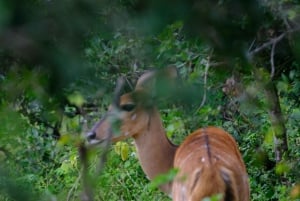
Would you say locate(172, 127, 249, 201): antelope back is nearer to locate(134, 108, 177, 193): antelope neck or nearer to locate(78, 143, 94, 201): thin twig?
locate(134, 108, 177, 193): antelope neck

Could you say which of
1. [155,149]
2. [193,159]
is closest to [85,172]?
[193,159]

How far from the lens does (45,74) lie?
Result: 5.47ft

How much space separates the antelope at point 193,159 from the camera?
454 cm

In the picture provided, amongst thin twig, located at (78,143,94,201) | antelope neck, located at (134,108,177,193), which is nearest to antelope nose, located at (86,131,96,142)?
antelope neck, located at (134,108,177,193)

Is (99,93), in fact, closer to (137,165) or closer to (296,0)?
(296,0)

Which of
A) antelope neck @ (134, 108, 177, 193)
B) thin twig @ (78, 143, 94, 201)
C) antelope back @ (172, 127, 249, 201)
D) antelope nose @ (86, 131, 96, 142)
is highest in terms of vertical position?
thin twig @ (78, 143, 94, 201)

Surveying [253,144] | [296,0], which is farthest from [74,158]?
Answer: [296,0]

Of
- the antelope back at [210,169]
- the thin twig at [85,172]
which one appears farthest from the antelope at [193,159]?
the thin twig at [85,172]

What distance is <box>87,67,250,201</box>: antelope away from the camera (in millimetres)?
4535

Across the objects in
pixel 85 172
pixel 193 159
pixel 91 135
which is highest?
pixel 85 172

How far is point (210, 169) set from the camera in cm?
455

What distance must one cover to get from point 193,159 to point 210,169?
0.27 meters

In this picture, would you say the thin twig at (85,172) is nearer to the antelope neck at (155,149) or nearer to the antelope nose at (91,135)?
the antelope nose at (91,135)

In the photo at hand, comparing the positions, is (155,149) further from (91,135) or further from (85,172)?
(85,172)
